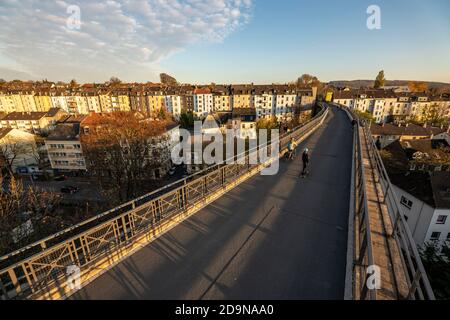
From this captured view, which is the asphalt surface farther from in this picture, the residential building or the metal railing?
the residential building

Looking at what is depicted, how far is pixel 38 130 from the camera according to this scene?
169 ft

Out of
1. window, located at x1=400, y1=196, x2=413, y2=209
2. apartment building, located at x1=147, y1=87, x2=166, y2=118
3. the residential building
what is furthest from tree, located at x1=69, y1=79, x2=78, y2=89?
window, located at x1=400, y1=196, x2=413, y2=209

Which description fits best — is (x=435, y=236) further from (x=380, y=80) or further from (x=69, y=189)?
(x=380, y=80)

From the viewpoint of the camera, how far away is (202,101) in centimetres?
7288

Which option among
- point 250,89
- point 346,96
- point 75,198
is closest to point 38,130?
point 75,198

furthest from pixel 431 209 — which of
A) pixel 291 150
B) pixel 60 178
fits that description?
pixel 60 178

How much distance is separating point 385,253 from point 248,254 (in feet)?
9.50

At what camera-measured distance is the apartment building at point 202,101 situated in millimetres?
72375

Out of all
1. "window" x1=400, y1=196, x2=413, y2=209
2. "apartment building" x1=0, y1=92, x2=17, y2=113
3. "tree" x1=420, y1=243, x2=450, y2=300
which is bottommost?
"window" x1=400, y1=196, x2=413, y2=209

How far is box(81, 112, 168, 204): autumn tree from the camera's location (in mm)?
18719

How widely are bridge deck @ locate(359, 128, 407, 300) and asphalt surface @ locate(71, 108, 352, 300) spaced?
25.6 inches

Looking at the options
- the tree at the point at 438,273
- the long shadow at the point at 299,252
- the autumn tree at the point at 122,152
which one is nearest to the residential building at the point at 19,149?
the autumn tree at the point at 122,152

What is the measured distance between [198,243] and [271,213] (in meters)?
2.44

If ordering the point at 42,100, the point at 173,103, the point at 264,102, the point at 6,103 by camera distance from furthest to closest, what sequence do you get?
the point at 42,100 < the point at 6,103 < the point at 173,103 < the point at 264,102
